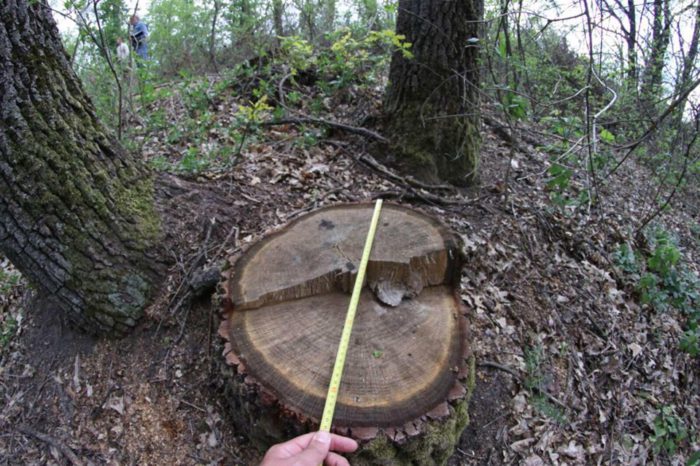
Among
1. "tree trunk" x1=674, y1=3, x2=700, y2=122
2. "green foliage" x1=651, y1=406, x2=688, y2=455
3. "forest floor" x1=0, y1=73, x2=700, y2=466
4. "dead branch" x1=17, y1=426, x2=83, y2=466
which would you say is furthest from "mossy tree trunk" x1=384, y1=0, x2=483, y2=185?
"dead branch" x1=17, y1=426, x2=83, y2=466

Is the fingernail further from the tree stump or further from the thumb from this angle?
the tree stump

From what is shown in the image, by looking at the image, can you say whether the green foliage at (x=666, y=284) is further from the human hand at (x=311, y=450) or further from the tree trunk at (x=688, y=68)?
the human hand at (x=311, y=450)

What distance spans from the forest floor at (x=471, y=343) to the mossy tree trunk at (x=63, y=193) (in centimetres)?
25

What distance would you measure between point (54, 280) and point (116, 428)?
36.3 inches

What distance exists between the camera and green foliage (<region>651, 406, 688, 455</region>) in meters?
3.15

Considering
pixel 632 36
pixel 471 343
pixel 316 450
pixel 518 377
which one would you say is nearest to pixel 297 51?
pixel 632 36

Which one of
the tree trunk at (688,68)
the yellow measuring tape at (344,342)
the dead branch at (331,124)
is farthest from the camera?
the dead branch at (331,124)

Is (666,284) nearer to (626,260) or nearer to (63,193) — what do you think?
(626,260)

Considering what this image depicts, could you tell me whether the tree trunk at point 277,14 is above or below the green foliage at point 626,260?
above

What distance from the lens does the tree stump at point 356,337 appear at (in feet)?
5.75

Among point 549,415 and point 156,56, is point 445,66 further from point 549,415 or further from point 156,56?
point 156,56

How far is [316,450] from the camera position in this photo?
1.48m

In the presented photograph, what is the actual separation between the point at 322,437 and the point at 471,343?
3.13 feet

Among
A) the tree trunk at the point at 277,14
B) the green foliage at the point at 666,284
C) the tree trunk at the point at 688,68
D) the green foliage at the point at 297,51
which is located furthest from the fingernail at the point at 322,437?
the tree trunk at the point at 277,14
